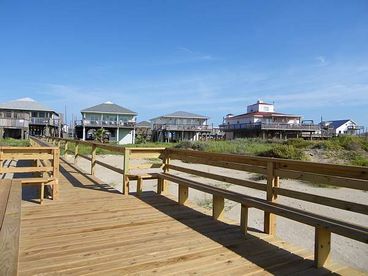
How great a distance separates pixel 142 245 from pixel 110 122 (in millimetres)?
50339

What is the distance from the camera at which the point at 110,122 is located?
5316 cm

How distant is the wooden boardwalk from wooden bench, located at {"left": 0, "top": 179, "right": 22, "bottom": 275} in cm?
49

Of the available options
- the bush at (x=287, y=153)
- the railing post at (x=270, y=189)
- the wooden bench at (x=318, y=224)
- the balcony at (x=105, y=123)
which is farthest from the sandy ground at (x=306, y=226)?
the balcony at (x=105, y=123)

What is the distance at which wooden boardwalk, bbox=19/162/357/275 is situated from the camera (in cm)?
336

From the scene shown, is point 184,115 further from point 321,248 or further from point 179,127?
point 321,248

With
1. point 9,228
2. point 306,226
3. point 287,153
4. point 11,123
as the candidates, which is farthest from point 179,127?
point 9,228

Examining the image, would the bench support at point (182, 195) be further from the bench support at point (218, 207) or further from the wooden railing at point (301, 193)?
the bench support at point (218, 207)

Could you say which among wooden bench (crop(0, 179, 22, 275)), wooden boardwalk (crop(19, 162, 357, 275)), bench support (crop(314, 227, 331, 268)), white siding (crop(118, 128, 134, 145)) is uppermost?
white siding (crop(118, 128, 134, 145))

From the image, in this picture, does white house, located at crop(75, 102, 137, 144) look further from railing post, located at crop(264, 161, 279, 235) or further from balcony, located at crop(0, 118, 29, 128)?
railing post, located at crop(264, 161, 279, 235)

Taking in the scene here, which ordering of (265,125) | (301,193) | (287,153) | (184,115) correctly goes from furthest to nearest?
1. (184,115)
2. (265,125)
3. (287,153)
4. (301,193)

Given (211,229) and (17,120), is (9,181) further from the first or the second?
(17,120)

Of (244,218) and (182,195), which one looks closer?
(244,218)

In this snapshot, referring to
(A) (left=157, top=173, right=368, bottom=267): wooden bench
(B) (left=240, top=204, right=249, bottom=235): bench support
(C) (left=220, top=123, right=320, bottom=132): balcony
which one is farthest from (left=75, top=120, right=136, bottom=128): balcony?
(B) (left=240, top=204, right=249, bottom=235): bench support

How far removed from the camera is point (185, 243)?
13.5 feet
